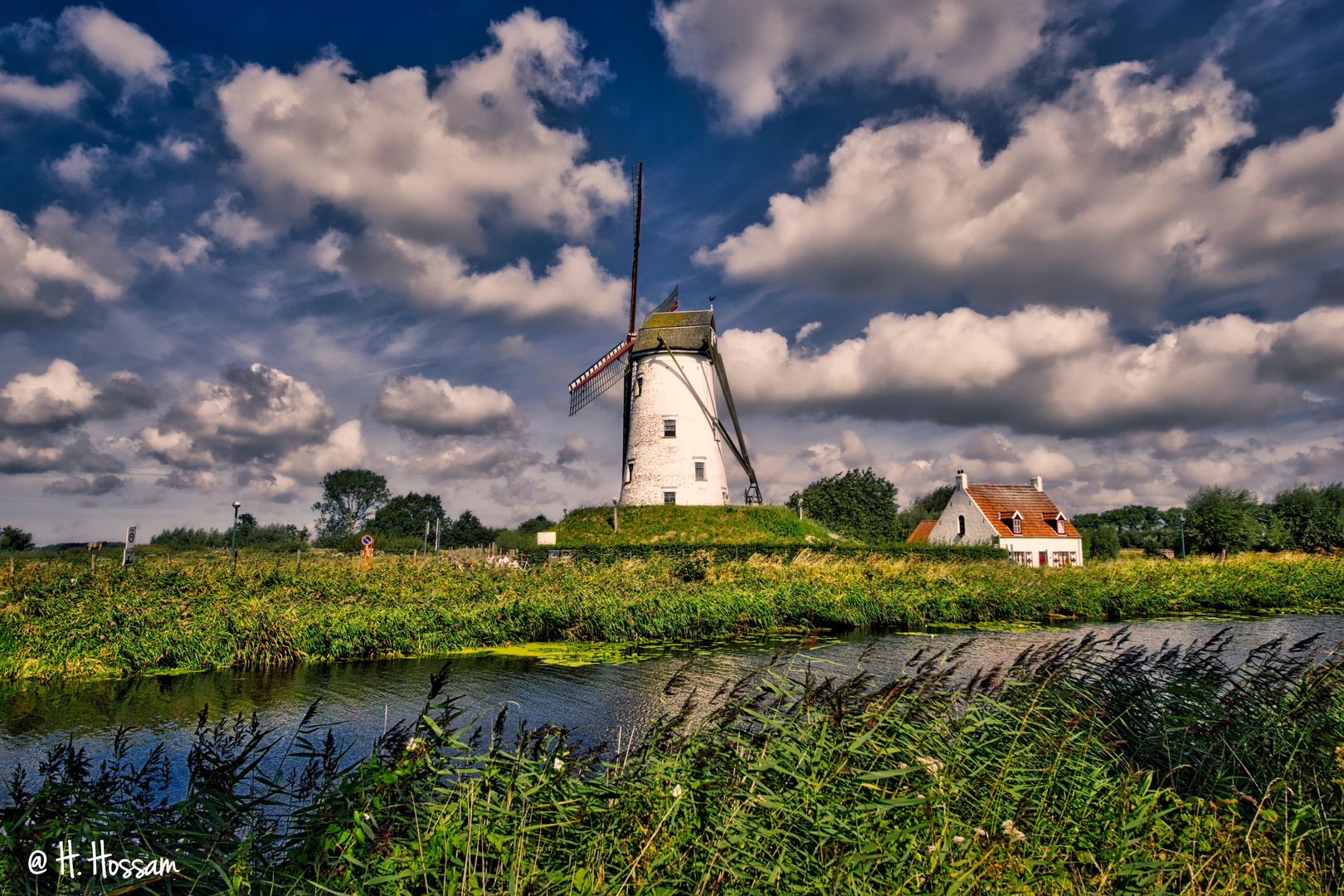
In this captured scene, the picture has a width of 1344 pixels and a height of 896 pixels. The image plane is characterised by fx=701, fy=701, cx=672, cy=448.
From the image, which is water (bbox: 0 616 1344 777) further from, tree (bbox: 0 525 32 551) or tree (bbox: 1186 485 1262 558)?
tree (bbox: 0 525 32 551)

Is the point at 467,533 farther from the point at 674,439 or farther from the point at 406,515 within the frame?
the point at 674,439

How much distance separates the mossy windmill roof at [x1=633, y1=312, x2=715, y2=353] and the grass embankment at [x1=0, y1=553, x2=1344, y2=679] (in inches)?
528

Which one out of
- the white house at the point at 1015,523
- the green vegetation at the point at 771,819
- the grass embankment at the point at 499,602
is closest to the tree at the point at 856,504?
the white house at the point at 1015,523

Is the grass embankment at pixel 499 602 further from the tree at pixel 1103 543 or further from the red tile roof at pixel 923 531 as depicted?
the tree at pixel 1103 543

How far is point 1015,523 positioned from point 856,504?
27.8 m

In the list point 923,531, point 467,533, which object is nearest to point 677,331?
point 923,531

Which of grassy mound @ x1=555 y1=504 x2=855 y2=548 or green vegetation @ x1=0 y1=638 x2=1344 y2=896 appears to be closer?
green vegetation @ x1=0 y1=638 x2=1344 y2=896

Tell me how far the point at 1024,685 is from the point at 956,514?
135ft

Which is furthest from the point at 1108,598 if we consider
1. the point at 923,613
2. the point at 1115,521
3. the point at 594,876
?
the point at 1115,521

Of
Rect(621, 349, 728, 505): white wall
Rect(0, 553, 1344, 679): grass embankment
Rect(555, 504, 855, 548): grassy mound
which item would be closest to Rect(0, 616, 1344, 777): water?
Rect(0, 553, 1344, 679): grass embankment

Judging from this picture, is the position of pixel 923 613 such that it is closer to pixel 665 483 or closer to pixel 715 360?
pixel 665 483

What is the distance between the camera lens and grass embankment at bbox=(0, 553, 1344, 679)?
12.4 meters

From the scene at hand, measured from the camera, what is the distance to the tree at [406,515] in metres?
83.0

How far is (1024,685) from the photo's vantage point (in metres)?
4.86
